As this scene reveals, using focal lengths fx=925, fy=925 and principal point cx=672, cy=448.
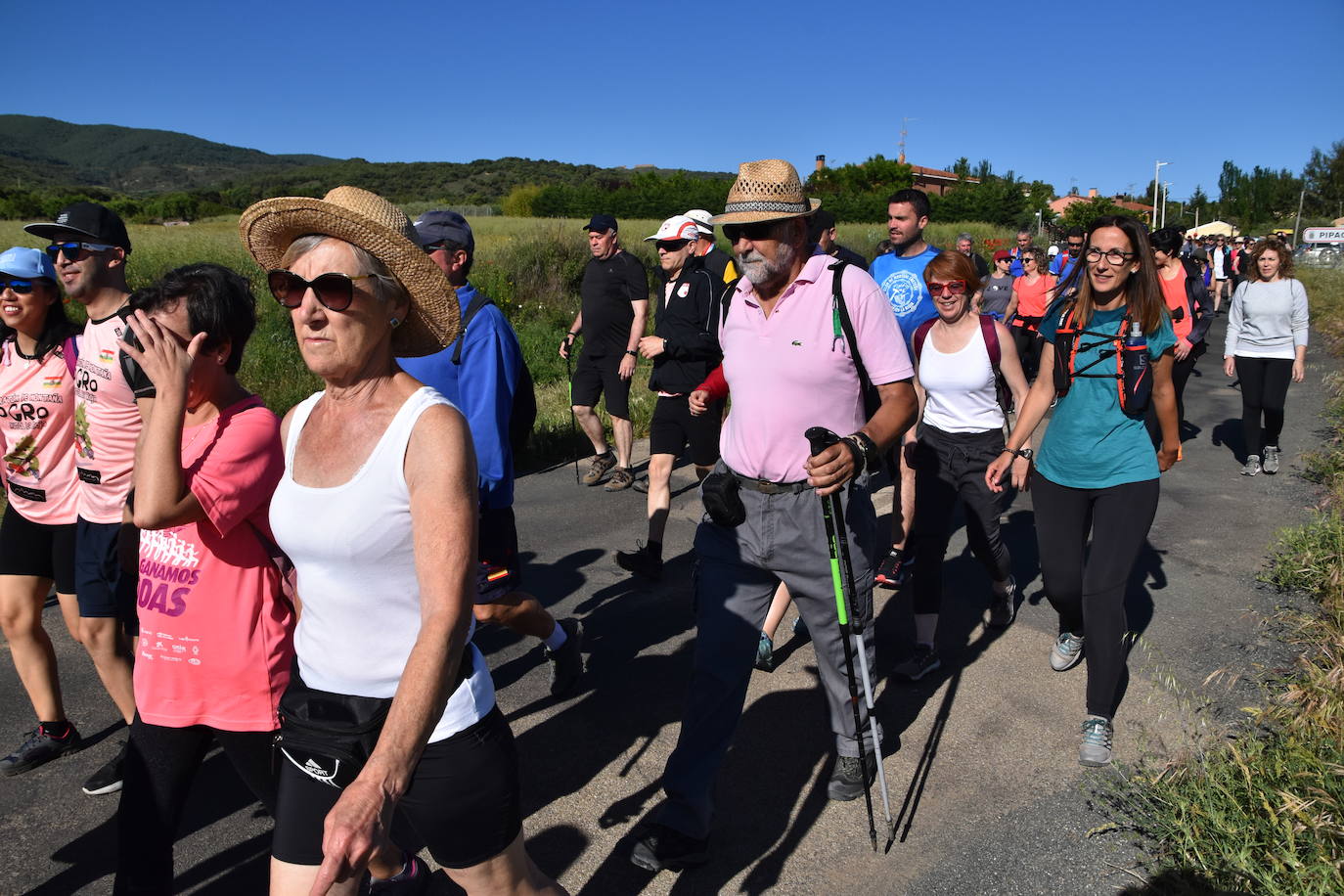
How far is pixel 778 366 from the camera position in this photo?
9.91 ft

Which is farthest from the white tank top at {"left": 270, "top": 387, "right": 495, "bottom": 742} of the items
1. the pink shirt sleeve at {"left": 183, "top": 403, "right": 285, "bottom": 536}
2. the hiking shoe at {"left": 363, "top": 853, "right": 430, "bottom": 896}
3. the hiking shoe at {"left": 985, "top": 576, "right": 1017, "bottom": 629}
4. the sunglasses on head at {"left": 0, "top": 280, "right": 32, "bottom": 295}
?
the hiking shoe at {"left": 985, "top": 576, "right": 1017, "bottom": 629}

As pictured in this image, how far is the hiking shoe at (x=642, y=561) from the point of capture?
543cm

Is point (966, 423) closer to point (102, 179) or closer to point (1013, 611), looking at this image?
point (1013, 611)

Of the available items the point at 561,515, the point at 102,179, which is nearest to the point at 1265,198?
the point at 561,515

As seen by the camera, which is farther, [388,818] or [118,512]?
[118,512]

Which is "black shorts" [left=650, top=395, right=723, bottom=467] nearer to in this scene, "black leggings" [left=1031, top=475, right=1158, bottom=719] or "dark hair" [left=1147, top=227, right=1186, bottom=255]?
"black leggings" [left=1031, top=475, right=1158, bottom=719]

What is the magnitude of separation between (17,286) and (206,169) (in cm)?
18078

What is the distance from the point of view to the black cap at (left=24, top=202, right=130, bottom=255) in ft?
11.7

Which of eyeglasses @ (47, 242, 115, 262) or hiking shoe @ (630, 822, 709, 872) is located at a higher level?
eyeglasses @ (47, 242, 115, 262)

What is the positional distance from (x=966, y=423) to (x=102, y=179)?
6743 inches

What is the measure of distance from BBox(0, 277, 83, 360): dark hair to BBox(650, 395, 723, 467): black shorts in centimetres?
306

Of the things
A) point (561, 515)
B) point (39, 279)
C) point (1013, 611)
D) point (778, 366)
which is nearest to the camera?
point (778, 366)

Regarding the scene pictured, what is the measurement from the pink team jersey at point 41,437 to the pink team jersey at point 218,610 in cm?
158

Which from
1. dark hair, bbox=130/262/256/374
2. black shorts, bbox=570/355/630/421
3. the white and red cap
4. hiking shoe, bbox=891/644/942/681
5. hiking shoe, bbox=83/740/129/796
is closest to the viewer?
dark hair, bbox=130/262/256/374
